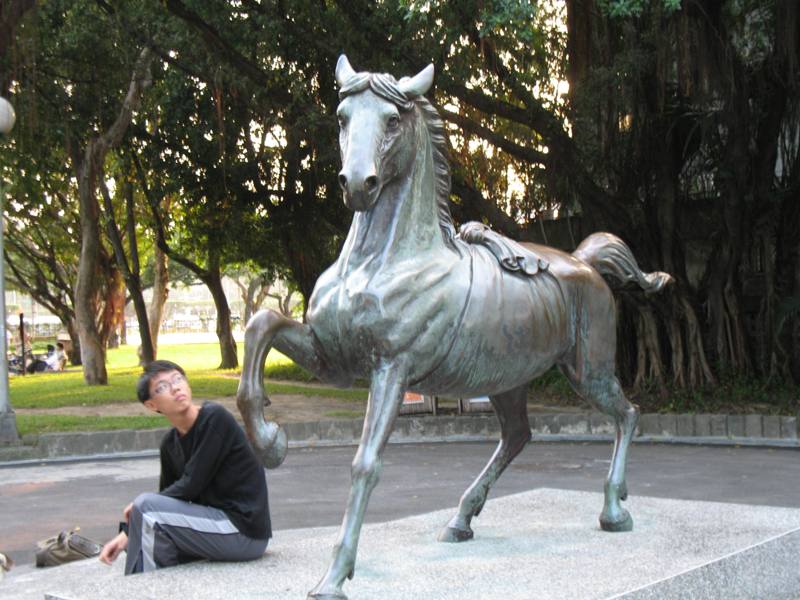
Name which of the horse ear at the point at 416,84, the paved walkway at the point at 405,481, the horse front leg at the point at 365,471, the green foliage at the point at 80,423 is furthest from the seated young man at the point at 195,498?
the green foliage at the point at 80,423

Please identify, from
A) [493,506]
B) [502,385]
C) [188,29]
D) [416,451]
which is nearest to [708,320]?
[416,451]

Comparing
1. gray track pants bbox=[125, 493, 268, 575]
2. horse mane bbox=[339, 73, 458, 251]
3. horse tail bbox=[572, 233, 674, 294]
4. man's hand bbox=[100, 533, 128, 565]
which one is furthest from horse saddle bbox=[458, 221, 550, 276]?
man's hand bbox=[100, 533, 128, 565]

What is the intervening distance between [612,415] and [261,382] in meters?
2.03

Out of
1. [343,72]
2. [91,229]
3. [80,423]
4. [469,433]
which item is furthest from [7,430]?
[343,72]

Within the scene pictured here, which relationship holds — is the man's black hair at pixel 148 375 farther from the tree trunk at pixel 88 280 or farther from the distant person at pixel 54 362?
the distant person at pixel 54 362

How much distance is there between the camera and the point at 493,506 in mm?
5762

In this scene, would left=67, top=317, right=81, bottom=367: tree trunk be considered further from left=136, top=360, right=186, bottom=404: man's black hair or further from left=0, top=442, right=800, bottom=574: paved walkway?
left=136, top=360, right=186, bottom=404: man's black hair

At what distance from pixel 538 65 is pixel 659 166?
91.7 inches

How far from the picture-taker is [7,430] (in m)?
12.0

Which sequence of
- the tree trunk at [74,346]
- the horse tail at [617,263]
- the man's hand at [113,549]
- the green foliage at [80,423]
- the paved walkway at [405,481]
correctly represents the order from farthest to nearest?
the tree trunk at [74,346] < the green foliage at [80,423] < the paved walkway at [405,481] < the horse tail at [617,263] < the man's hand at [113,549]

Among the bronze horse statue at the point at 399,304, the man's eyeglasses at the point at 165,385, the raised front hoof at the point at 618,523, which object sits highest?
the bronze horse statue at the point at 399,304

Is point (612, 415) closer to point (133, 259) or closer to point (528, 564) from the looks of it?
point (528, 564)

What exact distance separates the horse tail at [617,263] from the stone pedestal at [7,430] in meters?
8.81

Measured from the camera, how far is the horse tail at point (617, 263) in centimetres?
540
